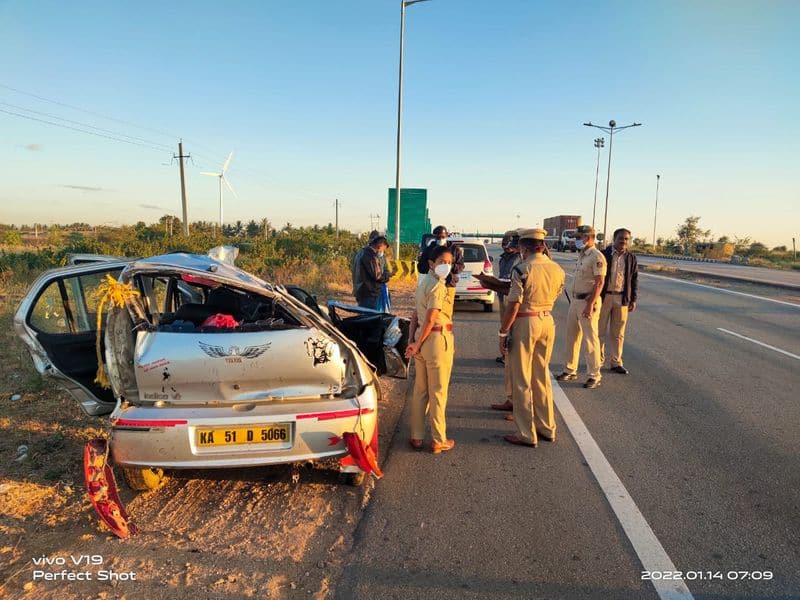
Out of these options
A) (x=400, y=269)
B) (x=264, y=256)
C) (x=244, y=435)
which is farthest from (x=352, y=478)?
(x=264, y=256)

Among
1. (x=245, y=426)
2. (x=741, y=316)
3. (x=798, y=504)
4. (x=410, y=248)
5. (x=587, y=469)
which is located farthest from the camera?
(x=410, y=248)

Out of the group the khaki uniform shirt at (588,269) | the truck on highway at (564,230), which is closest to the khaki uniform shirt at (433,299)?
the khaki uniform shirt at (588,269)

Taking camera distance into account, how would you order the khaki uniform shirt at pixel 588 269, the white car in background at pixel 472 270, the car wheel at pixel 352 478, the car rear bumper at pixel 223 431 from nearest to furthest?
the car rear bumper at pixel 223 431 → the car wheel at pixel 352 478 → the khaki uniform shirt at pixel 588 269 → the white car in background at pixel 472 270

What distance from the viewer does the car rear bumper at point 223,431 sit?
3.15m

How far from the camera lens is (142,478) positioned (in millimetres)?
3498

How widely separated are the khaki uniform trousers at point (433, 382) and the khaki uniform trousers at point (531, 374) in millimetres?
687

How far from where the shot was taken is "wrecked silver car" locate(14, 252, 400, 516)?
3.20 metres

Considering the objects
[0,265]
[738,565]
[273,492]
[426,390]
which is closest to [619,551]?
[738,565]

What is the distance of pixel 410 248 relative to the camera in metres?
30.4

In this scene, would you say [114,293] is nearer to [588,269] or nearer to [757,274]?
[588,269]

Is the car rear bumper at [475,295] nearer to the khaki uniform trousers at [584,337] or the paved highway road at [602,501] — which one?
the khaki uniform trousers at [584,337]

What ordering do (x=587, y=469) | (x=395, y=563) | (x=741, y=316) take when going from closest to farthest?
(x=395, y=563) → (x=587, y=469) → (x=741, y=316)

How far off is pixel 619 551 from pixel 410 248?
27.8 metres

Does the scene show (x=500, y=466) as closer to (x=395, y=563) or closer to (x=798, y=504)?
(x=395, y=563)
